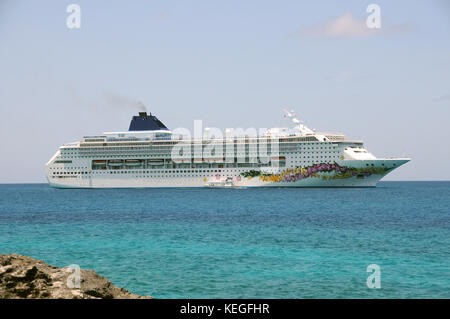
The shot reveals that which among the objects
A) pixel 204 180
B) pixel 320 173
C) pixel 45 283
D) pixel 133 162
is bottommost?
pixel 204 180

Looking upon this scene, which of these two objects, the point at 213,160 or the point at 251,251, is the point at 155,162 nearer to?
the point at 213,160

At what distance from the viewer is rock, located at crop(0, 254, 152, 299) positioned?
695 centimetres

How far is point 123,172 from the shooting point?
71938 millimetres

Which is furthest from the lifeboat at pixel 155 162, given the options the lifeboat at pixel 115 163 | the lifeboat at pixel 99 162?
the lifeboat at pixel 99 162

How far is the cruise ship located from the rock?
5449 centimetres

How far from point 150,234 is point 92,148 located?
55.6 metres

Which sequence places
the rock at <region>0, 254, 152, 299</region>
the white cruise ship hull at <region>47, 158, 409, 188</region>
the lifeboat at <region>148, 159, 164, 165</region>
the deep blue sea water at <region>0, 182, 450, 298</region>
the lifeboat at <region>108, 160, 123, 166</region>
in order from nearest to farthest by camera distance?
the rock at <region>0, 254, 152, 299</region> → the deep blue sea water at <region>0, 182, 450, 298</region> → the white cruise ship hull at <region>47, 158, 409, 188</region> → the lifeboat at <region>148, 159, 164, 165</region> → the lifeboat at <region>108, 160, 123, 166</region>

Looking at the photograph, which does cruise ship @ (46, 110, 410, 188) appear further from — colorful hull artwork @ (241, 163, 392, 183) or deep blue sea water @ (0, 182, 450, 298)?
deep blue sea water @ (0, 182, 450, 298)

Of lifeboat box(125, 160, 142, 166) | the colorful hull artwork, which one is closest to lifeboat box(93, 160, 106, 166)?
lifeboat box(125, 160, 142, 166)

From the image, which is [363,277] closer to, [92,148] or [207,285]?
[207,285]

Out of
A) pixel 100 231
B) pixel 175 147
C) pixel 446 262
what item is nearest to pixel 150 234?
pixel 100 231

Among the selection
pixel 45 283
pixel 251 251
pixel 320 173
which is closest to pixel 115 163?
pixel 320 173

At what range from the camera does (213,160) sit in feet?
220

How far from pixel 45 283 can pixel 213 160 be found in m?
60.0
